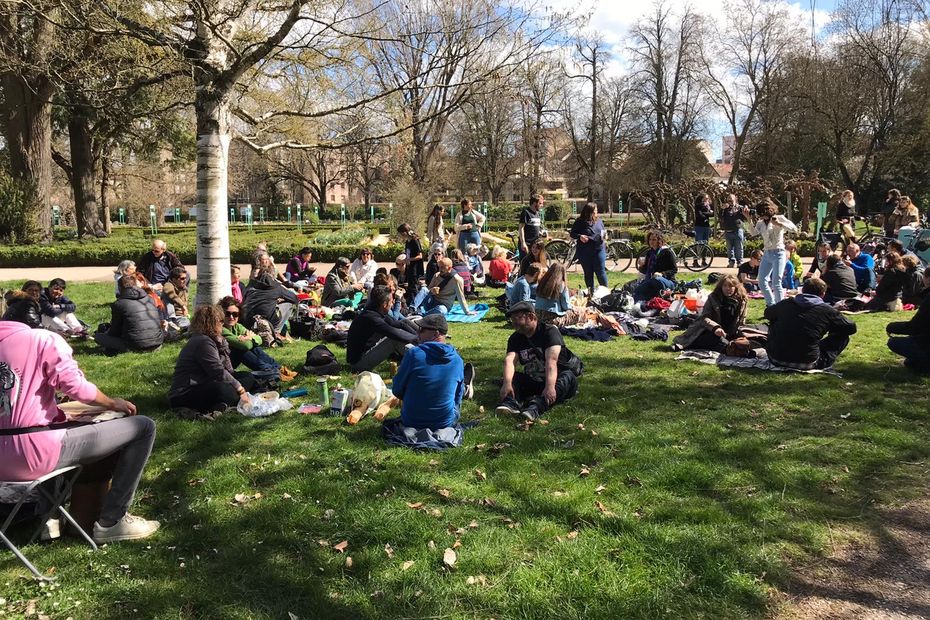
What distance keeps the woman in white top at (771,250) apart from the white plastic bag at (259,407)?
25.5 ft

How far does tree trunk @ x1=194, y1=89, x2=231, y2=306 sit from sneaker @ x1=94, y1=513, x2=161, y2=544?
15.8ft

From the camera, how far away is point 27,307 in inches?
320

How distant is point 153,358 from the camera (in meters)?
7.95

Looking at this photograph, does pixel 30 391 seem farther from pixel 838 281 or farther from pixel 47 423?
pixel 838 281

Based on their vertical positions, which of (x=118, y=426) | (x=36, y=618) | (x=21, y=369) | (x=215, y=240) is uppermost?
(x=215, y=240)

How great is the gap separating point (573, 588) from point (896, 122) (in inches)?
1600

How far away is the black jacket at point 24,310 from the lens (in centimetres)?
806

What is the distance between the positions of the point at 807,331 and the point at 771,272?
3.48 m

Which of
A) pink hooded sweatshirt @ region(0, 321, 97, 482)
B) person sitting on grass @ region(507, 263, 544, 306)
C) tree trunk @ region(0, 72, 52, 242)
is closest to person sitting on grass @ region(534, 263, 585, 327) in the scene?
person sitting on grass @ region(507, 263, 544, 306)

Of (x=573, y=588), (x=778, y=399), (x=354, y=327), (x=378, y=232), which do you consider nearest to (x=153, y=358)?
(x=354, y=327)

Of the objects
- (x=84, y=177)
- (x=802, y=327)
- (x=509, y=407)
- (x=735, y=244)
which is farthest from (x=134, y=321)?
(x=84, y=177)

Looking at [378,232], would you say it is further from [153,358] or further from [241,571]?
[241,571]

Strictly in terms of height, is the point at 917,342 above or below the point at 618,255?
below

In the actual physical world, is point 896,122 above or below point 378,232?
above
